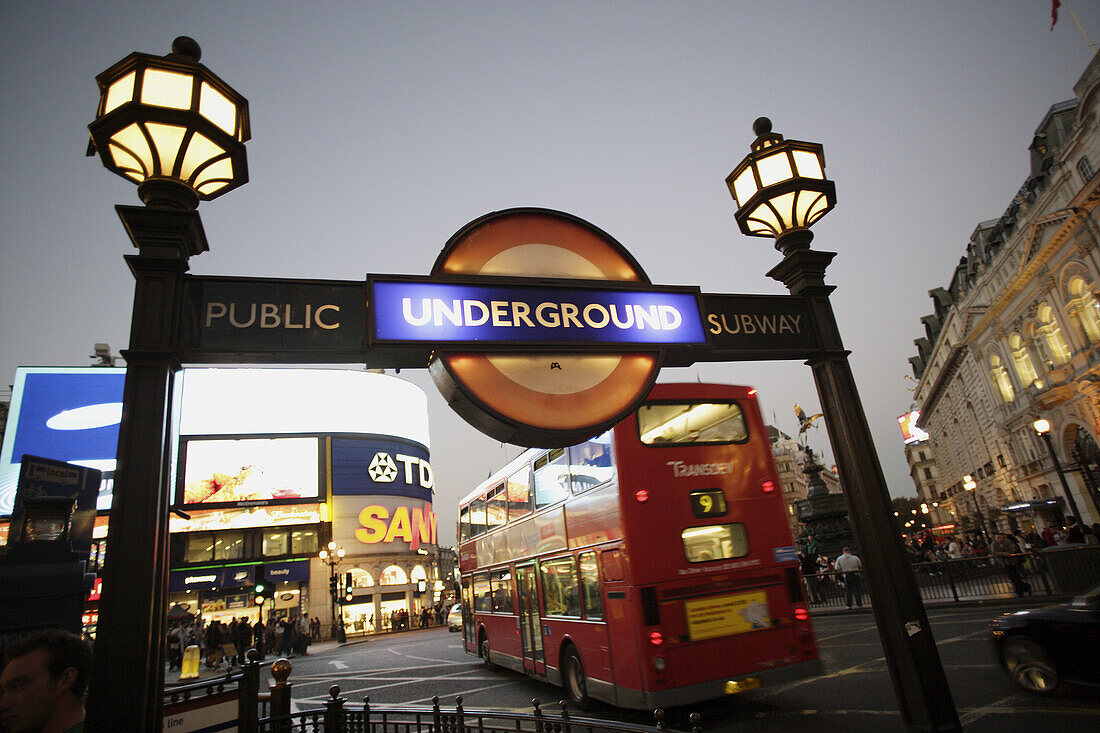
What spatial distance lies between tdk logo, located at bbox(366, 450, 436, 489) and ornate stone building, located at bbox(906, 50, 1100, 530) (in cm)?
Answer: 3561

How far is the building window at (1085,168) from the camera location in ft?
82.0

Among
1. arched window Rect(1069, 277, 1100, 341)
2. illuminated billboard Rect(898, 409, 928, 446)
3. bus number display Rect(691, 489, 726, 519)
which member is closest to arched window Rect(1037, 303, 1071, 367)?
arched window Rect(1069, 277, 1100, 341)

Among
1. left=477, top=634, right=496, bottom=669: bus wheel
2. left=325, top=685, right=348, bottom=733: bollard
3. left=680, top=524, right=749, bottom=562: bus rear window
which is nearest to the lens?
left=325, top=685, right=348, bottom=733: bollard

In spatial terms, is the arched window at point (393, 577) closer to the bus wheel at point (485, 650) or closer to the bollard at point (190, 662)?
the bollard at point (190, 662)

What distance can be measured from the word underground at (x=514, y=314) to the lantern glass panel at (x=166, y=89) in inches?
49.4

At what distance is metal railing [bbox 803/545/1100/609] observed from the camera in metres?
12.9

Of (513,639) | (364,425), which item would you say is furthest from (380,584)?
(513,639)

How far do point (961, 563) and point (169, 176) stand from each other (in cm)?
1980

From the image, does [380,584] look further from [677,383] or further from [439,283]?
[439,283]

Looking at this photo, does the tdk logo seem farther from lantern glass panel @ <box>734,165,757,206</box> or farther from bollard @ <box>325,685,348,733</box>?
lantern glass panel @ <box>734,165,757,206</box>

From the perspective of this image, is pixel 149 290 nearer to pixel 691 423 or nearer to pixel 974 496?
pixel 691 423

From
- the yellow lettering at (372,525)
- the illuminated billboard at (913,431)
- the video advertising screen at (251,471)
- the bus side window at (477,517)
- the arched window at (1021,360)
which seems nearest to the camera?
the bus side window at (477,517)

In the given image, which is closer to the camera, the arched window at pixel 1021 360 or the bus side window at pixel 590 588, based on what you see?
the bus side window at pixel 590 588

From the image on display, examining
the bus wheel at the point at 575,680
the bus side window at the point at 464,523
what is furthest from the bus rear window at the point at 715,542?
the bus side window at the point at 464,523
